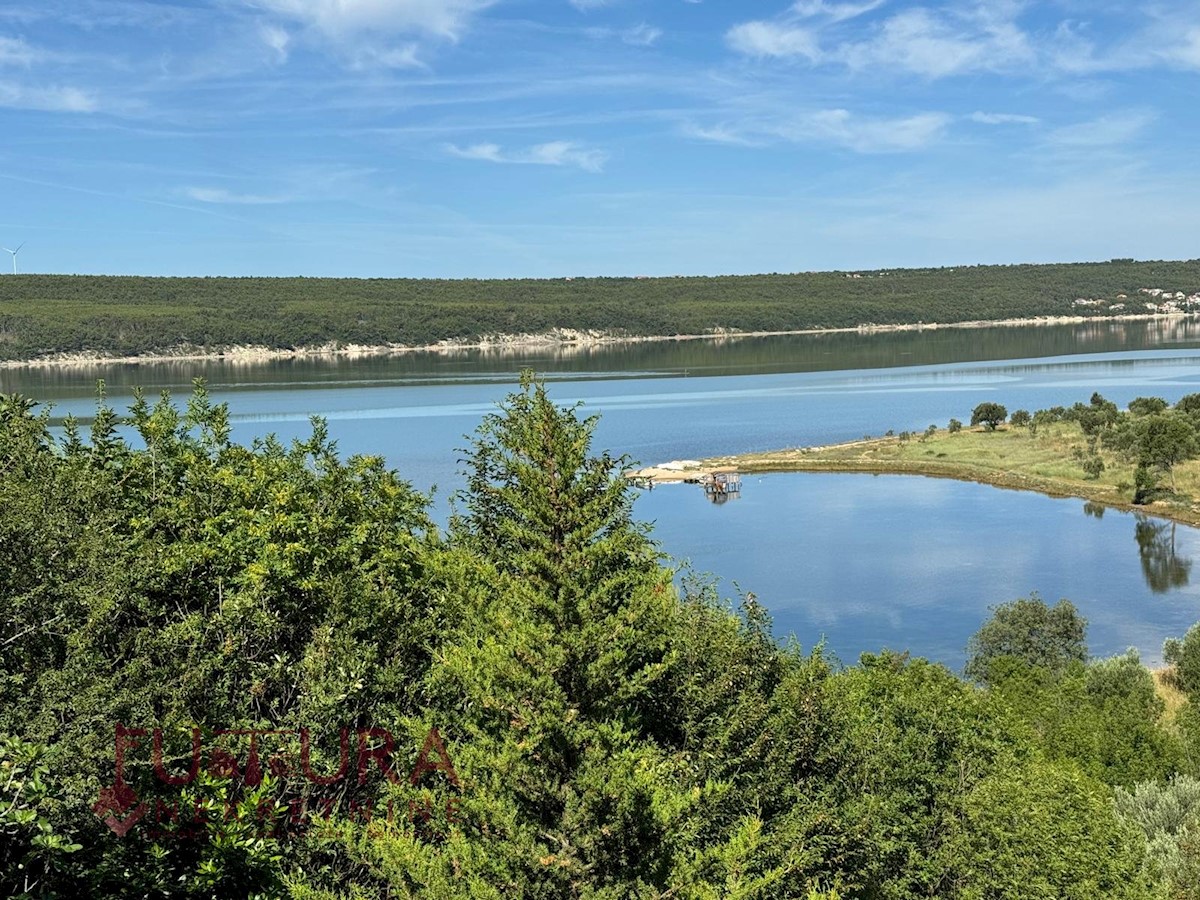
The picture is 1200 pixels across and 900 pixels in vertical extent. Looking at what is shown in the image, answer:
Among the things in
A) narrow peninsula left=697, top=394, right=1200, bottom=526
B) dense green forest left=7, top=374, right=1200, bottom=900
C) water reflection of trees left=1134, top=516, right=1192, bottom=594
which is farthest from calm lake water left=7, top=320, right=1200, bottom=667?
dense green forest left=7, top=374, right=1200, bottom=900

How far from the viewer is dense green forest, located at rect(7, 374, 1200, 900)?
10672 mm

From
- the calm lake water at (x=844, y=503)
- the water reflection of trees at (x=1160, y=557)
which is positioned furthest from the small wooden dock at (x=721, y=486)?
the water reflection of trees at (x=1160, y=557)

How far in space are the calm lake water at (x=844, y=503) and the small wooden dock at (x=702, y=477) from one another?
1.55m

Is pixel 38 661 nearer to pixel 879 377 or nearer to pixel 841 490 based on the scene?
pixel 841 490

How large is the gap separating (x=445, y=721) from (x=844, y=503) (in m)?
66.7

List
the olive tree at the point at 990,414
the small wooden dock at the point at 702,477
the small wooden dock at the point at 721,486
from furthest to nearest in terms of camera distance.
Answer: the olive tree at the point at 990,414 → the small wooden dock at the point at 702,477 → the small wooden dock at the point at 721,486

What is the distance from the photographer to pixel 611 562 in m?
12.3

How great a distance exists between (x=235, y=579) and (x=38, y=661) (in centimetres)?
321

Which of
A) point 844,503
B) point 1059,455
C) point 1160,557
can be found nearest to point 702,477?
point 844,503

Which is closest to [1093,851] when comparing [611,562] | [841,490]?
[611,562]

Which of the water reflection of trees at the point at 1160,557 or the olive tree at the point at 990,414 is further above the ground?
the olive tree at the point at 990,414

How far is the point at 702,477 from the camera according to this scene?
278ft

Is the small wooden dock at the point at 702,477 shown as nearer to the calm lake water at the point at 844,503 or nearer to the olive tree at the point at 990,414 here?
the calm lake water at the point at 844,503

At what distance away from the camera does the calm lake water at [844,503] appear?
5091 cm
